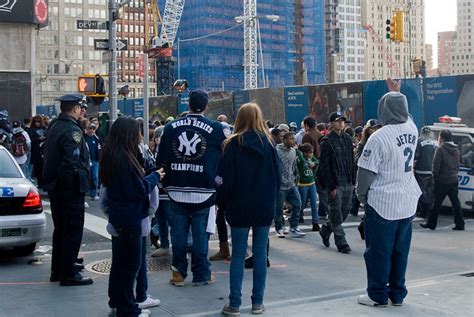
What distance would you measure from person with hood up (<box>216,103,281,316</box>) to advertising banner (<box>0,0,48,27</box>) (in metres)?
26.0

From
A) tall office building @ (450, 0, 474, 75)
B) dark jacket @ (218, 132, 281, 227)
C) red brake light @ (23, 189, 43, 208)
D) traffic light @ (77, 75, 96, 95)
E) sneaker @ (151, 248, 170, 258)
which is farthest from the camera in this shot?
tall office building @ (450, 0, 474, 75)

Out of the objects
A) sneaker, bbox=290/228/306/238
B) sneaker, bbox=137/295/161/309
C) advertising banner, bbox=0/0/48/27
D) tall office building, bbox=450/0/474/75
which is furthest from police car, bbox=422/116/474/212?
tall office building, bbox=450/0/474/75

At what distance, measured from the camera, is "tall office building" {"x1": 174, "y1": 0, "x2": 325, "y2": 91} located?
292 feet

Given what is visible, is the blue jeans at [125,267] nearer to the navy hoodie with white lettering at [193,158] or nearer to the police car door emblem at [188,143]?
the navy hoodie with white lettering at [193,158]

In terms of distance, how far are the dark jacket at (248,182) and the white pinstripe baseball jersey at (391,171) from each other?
964 mm

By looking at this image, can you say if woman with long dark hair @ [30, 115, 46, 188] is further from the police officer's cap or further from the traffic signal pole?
the police officer's cap

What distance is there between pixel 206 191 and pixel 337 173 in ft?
9.31

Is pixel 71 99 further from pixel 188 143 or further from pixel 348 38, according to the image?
pixel 348 38

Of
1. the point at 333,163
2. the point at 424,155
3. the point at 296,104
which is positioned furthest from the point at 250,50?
the point at 333,163

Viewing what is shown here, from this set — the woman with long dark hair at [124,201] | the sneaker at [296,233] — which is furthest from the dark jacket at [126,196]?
the sneaker at [296,233]

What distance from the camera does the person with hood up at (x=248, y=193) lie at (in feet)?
20.2

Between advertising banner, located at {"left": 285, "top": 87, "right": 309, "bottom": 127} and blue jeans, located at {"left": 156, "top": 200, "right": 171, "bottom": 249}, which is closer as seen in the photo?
blue jeans, located at {"left": 156, "top": 200, "right": 171, "bottom": 249}

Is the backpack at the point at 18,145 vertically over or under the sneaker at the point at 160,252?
over

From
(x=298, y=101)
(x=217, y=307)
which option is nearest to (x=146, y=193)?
(x=217, y=307)
